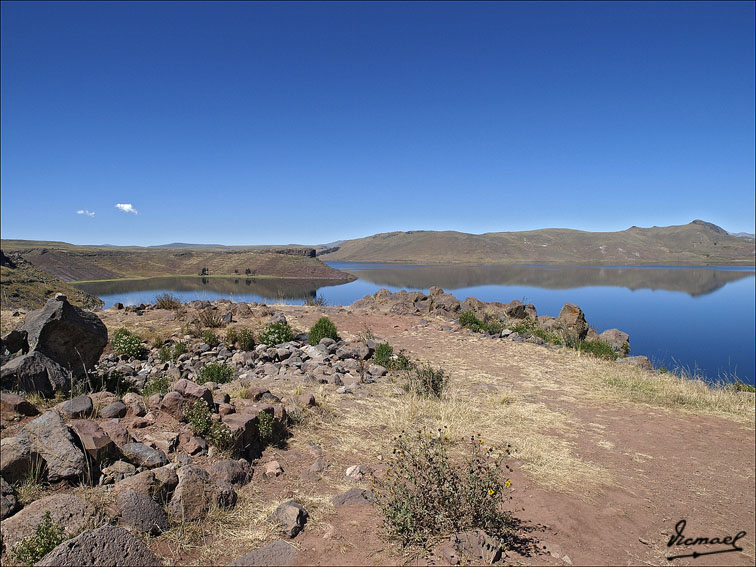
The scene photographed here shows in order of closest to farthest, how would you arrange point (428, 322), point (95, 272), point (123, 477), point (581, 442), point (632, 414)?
1. point (123, 477)
2. point (581, 442)
3. point (632, 414)
4. point (428, 322)
5. point (95, 272)

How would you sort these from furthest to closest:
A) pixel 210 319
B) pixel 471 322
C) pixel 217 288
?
pixel 217 288
pixel 471 322
pixel 210 319

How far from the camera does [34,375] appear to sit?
529 centimetres

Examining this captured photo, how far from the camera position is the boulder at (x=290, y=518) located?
3336mm

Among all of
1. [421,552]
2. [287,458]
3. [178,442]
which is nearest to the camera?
[421,552]

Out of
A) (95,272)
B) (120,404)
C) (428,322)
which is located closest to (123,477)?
(120,404)

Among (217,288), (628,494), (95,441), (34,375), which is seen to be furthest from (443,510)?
(217,288)

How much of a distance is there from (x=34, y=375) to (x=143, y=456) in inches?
102

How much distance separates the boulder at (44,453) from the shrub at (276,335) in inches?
334

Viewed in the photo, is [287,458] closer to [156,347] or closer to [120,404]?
[120,404]

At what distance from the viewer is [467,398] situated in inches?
316

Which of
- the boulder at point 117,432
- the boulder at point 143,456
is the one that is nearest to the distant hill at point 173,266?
the boulder at point 117,432

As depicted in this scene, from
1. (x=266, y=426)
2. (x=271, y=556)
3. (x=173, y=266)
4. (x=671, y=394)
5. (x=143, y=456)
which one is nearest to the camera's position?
(x=271, y=556)

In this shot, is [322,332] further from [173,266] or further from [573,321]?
[173,266]

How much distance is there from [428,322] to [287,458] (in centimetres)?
1228
